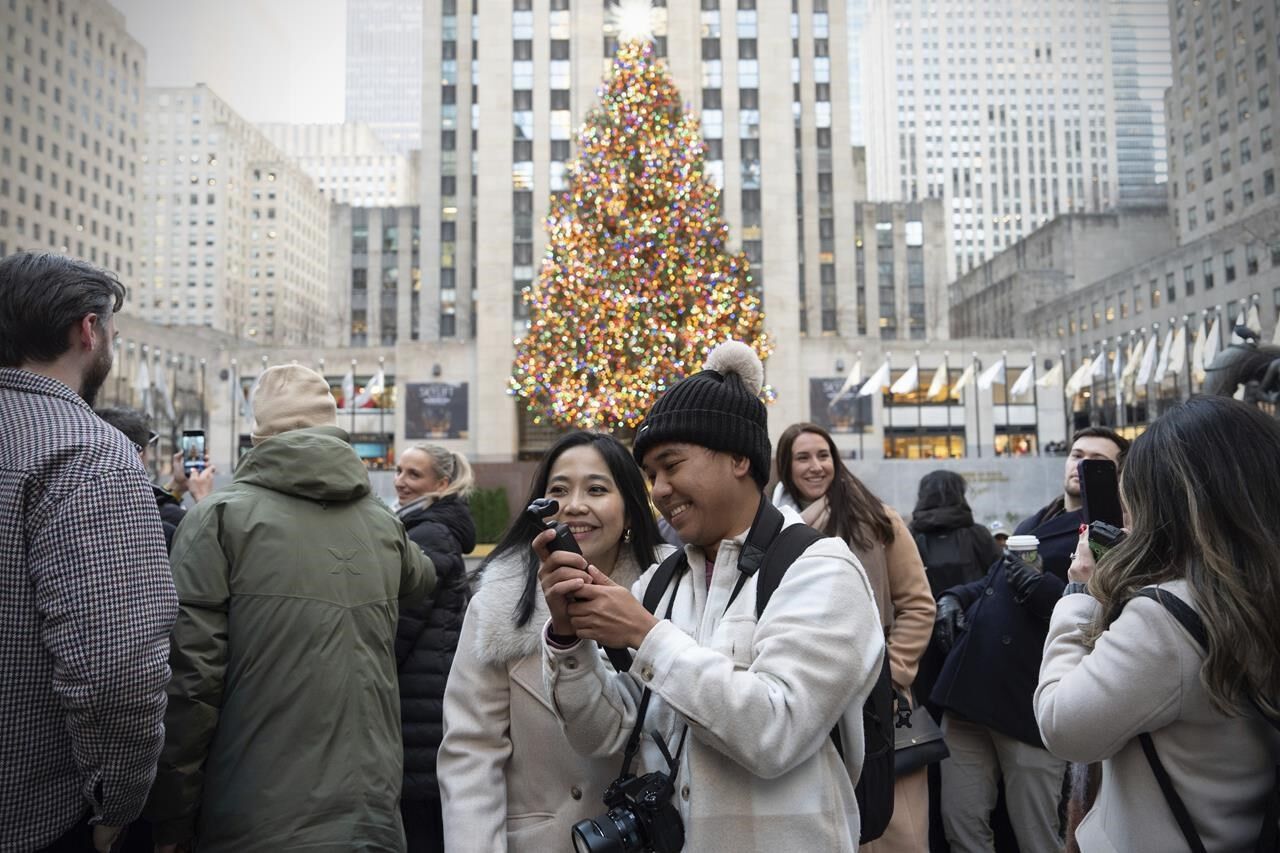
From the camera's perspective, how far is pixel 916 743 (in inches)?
150

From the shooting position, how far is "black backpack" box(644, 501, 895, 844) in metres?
2.18

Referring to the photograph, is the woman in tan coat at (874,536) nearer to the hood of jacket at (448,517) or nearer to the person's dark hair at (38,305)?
the hood of jacket at (448,517)

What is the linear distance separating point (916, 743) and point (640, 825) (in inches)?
85.4

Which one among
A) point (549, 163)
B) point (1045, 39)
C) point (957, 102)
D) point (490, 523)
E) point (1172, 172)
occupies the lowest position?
point (490, 523)

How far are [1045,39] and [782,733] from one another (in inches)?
7208

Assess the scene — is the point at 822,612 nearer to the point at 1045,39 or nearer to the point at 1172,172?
the point at 1172,172

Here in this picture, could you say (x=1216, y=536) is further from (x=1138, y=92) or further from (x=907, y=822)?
(x=1138, y=92)

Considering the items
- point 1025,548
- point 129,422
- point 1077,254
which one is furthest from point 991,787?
point 1077,254

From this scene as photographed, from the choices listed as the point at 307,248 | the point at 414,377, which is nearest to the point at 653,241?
the point at 414,377

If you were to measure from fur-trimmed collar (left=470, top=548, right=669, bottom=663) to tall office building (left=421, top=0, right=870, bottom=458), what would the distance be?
41.3 m

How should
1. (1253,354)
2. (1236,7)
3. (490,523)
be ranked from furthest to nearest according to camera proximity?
(1236,7), (490,523), (1253,354)

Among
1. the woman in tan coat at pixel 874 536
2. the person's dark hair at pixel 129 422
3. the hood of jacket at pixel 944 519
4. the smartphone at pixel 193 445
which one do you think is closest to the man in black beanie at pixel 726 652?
the woman in tan coat at pixel 874 536

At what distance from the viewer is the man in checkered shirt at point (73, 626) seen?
232 cm

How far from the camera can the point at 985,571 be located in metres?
6.23
